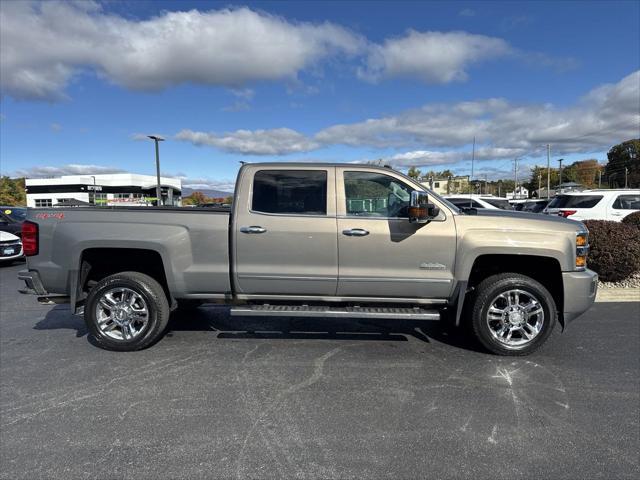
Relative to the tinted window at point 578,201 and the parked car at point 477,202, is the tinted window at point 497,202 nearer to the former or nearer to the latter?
the parked car at point 477,202

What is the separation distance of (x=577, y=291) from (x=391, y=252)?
6.38 feet

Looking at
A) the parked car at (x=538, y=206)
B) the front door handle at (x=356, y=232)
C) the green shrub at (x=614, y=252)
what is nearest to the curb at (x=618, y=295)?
the green shrub at (x=614, y=252)

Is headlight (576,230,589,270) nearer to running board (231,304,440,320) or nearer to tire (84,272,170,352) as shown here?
running board (231,304,440,320)

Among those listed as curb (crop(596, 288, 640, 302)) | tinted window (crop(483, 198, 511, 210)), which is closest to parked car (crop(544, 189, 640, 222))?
tinted window (crop(483, 198, 511, 210))

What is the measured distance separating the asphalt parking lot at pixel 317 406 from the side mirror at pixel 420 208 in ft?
4.83

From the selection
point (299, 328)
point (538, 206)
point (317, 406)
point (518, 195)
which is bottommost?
point (317, 406)

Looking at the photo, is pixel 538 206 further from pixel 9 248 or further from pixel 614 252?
pixel 9 248

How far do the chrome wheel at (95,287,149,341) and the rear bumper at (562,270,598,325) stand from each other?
175 inches

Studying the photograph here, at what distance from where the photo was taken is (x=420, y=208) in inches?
166

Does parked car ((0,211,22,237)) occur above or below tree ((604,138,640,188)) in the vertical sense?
below

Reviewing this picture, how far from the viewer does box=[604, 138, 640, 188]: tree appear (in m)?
85.7

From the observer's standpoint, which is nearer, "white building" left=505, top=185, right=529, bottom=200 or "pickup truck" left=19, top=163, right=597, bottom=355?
"pickup truck" left=19, top=163, right=597, bottom=355

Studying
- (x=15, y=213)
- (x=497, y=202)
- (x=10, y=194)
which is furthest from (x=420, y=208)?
(x=10, y=194)

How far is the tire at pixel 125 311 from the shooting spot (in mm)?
4590
